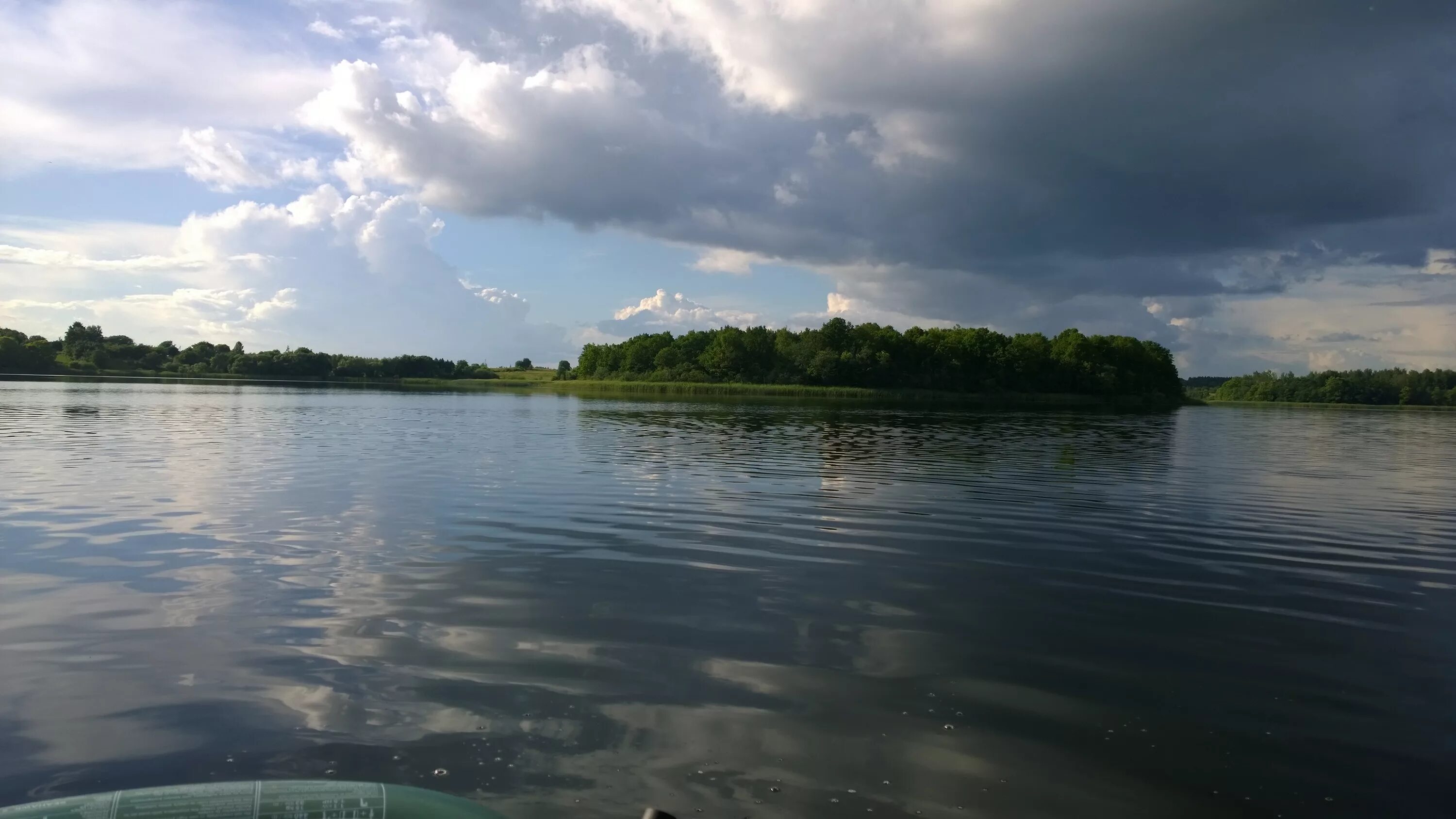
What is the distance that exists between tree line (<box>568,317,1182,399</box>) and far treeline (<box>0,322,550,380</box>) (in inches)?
2944

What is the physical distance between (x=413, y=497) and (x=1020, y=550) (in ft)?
42.1

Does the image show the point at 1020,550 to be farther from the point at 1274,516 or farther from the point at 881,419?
the point at 881,419

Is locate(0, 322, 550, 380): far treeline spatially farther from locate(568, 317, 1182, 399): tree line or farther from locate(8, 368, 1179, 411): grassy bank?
locate(568, 317, 1182, 399): tree line

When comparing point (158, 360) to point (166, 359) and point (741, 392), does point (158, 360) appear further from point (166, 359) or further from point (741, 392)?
point (741, 392)

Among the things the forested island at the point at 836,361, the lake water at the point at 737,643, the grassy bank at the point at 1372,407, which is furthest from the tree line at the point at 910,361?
the lake water at the point at 737,643

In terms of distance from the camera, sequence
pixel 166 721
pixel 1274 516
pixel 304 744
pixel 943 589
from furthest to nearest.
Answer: pixel 1274 516
pixel 943 589
pixel 166 721
pixel 304 744

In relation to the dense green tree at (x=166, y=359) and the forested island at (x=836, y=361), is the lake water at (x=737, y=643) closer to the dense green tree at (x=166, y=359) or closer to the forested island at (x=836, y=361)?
the forested island at (x=836, y=361)

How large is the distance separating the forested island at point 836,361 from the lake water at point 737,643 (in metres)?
116

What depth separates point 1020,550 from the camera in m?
13.7

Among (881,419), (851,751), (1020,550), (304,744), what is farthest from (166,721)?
(881,419)

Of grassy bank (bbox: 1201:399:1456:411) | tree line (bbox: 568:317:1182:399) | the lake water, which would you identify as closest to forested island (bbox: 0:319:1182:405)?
tree line (bbox: 568:317:1182:399)

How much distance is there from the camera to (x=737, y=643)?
28.4 feet

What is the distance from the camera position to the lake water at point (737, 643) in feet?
19.0

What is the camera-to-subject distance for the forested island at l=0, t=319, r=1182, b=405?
152 meters
